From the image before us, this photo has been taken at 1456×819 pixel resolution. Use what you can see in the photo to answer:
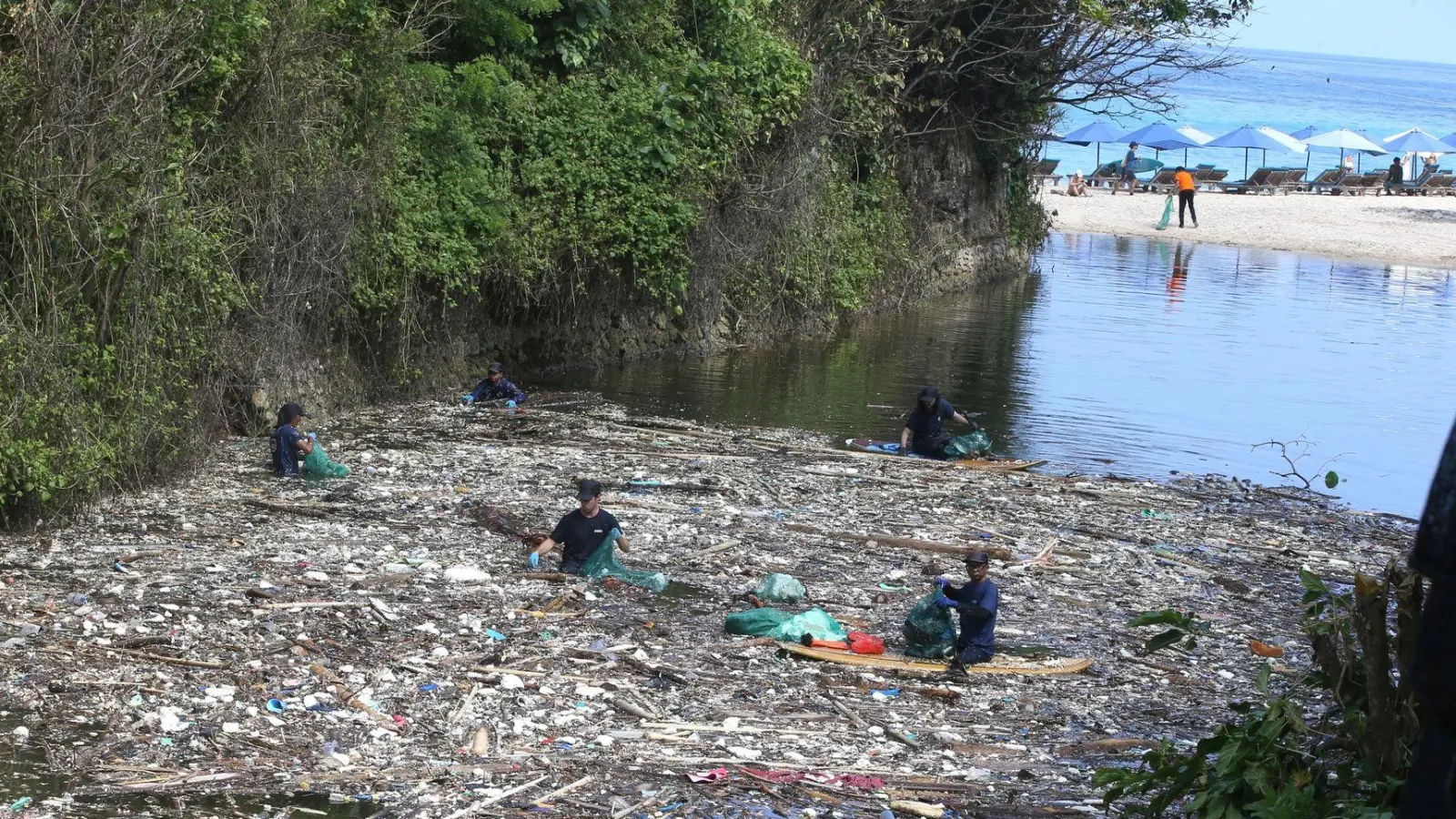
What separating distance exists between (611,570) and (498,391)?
354 inches

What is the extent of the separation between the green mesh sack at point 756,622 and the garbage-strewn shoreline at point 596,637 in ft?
0.76

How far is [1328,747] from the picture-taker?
7.31 metres

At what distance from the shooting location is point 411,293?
70.7ft

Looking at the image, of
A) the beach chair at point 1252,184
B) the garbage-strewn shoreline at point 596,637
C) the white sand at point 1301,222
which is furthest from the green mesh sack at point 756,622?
the beach chair at point 1252,184

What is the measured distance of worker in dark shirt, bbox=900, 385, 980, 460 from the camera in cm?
1984

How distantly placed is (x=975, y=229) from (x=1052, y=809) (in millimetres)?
33957

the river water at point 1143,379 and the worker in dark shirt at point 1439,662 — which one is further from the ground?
the worker in dark shirt at point 1439,662

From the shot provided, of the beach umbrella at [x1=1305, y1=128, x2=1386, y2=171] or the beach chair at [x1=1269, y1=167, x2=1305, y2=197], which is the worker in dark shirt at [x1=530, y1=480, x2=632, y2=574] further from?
the beach umbrella at [x1=1305, y1=128, x2=1386, y2=171]

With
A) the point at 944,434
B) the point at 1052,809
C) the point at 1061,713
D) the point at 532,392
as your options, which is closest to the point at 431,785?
the point at 1052,809

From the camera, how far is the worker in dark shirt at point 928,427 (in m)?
19.8

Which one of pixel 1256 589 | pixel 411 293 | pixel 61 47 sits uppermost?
pixel 61 47

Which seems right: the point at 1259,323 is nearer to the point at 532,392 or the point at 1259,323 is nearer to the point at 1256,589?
the point at 532,392

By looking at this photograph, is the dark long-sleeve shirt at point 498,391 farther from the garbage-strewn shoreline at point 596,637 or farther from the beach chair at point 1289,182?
the beach chair at point 1289,182

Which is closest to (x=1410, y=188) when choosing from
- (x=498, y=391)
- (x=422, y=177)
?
(x=498, y=391)
